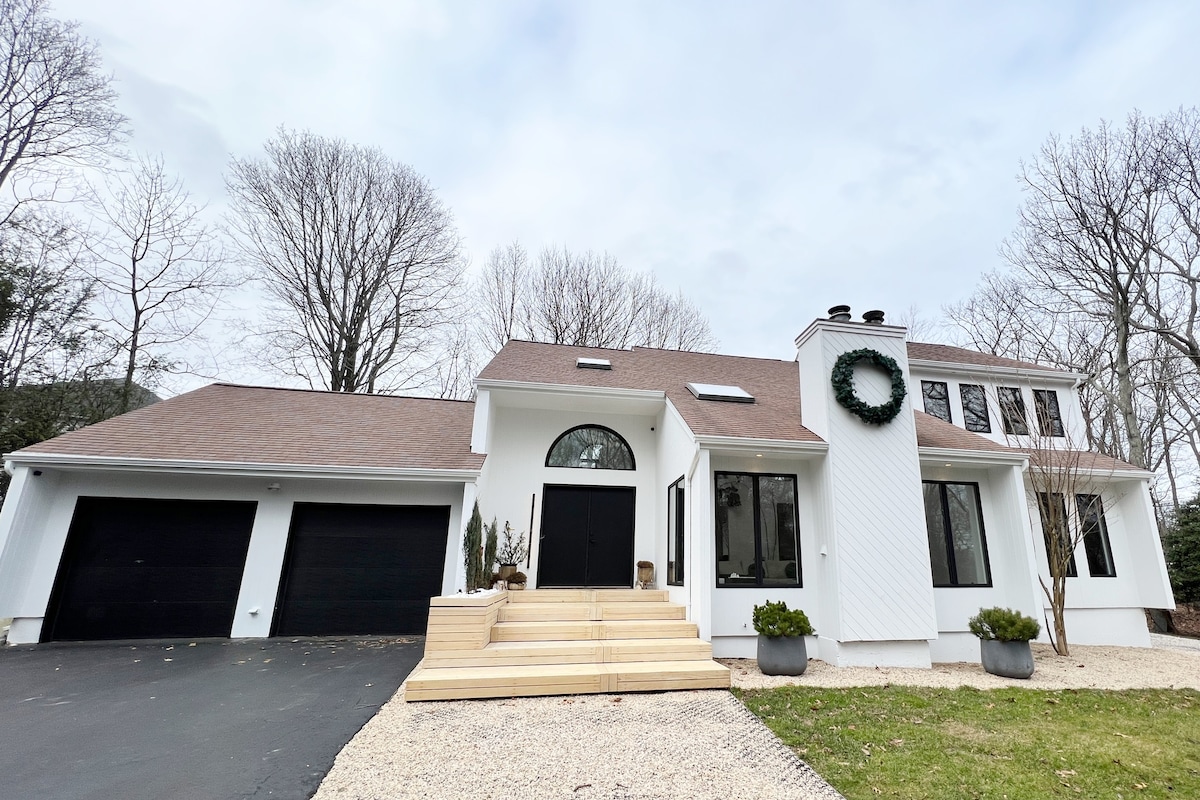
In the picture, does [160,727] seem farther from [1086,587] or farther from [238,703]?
[1086,587]

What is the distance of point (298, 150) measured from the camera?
1549cm

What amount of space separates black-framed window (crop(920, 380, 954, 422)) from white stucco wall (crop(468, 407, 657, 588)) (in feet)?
20.1

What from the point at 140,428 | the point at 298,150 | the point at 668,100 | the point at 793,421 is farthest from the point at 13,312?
the point at 793,421

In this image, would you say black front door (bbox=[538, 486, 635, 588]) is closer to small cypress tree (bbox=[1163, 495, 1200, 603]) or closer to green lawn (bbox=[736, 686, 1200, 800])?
green lawn (bbox=[736, 686, 1200, 800])

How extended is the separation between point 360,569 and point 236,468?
2367 millimetres

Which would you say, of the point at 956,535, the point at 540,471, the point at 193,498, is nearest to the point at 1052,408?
the point at 956,535

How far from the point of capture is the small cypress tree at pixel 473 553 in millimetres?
6727

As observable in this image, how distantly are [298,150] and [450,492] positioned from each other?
46.9ft

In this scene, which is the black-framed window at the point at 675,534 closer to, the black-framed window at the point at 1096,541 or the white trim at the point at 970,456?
→ the white trim at the point at 970,456

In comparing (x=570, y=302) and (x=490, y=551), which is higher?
(x=570, y=302)

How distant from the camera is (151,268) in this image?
1295cm

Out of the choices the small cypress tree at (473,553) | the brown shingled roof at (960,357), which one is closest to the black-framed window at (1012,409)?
the brown shingled roof at (960,357)

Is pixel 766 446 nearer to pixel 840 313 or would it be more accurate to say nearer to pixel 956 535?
pixel 840 313

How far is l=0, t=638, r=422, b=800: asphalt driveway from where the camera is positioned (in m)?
2.96
